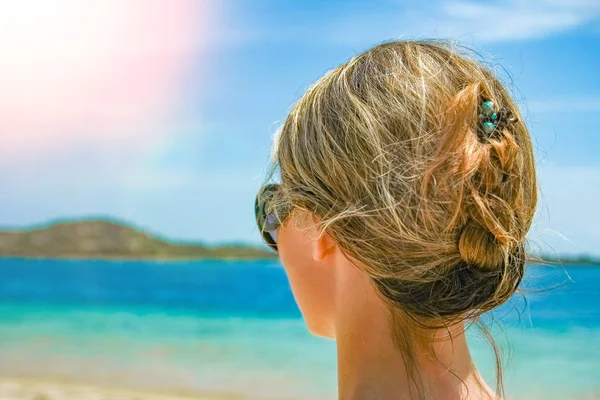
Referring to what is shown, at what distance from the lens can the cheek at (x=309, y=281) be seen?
1014 mm

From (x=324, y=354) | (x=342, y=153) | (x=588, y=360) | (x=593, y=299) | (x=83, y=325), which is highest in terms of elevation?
(x=83, y=325)

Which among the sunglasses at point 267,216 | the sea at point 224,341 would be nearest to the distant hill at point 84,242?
the sea at point 224,341

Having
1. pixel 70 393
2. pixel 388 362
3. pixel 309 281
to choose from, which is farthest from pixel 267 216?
pixel 70 393

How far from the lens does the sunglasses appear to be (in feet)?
3.60

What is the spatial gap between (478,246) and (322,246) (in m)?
0.21

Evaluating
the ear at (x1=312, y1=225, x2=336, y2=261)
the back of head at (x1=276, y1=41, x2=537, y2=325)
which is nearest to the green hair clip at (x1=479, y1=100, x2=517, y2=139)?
the back of head at (x1=276, y1=41, x2=537, y2=325)

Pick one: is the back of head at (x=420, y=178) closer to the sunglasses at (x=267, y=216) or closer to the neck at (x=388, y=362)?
the neck at (x=388, y=362)

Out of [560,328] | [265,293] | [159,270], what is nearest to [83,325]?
[265,293]

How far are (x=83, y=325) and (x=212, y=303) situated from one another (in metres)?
3.30

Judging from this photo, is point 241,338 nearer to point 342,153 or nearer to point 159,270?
point 342,153

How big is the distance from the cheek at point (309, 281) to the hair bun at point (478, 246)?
0.66 ft

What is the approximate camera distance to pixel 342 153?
2.91 ft

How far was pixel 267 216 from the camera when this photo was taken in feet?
3.67

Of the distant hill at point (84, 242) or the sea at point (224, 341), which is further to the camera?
the distant hill at point (84, 242)
